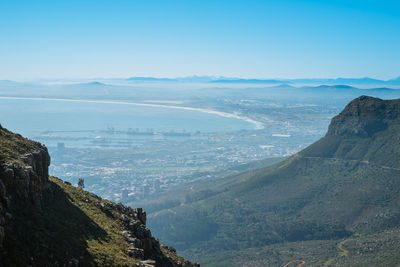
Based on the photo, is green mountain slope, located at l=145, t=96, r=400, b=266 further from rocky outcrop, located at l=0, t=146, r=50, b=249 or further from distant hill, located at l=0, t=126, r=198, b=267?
rocky outcrop, located at l=0, t=146, r=50, b=249

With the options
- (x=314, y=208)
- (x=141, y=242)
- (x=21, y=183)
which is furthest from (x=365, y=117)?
(x=21, y=183)

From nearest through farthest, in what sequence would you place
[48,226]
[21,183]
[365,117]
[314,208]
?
[21,183] < [48,226] < [314,208] < [365,117]

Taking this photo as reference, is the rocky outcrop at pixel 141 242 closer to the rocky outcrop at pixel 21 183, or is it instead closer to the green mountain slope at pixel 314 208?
the rocky outcrop at pixel 21 183

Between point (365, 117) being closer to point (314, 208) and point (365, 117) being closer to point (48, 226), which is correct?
point (314, 208)

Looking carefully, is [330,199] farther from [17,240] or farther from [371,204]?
[17,240]

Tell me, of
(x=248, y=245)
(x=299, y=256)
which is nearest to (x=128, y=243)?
(x=299, y=256)

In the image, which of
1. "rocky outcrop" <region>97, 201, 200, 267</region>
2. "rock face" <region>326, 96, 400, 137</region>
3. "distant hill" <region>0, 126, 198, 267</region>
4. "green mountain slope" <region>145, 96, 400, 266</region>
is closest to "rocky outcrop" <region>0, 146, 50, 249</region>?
"distant hill" <region>0, 126, 198, 267</region>
